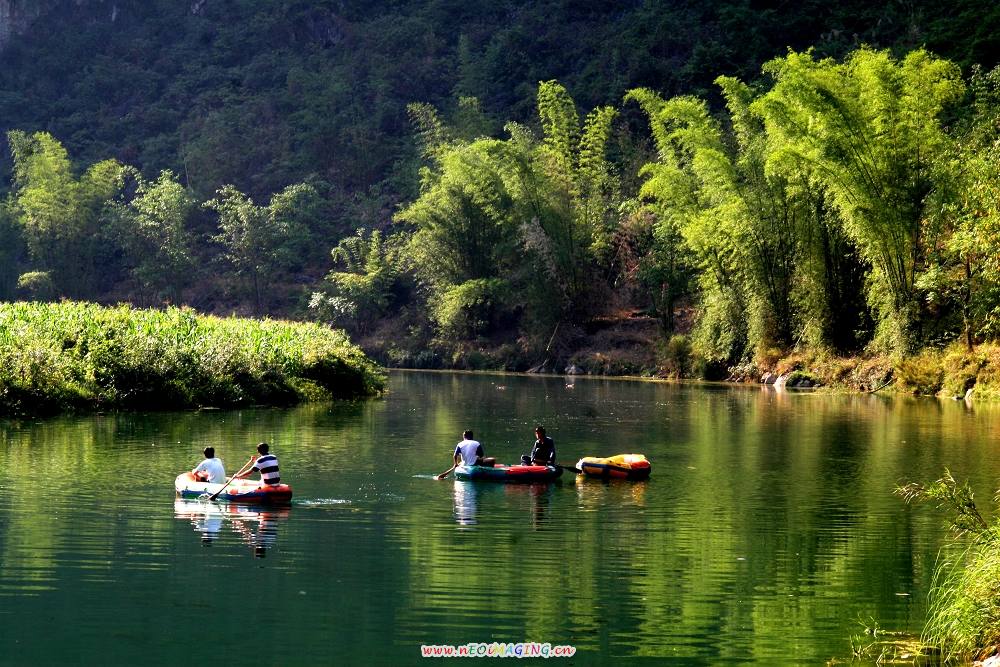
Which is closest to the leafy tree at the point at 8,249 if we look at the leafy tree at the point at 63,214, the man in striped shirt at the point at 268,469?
the leafy tree at the point at 63,214

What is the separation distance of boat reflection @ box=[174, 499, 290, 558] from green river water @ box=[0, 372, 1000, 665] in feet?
0.22

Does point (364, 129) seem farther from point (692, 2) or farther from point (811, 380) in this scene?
point (811, 380)

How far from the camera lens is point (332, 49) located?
322 feet

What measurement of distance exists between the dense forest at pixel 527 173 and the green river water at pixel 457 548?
38.1ft

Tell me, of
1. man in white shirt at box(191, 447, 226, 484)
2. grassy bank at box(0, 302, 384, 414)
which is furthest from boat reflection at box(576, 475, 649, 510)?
grassy bank at box(0, 302, 384, 414)

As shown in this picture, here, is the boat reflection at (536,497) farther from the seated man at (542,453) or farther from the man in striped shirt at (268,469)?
the man in striped shirt at (268,469)

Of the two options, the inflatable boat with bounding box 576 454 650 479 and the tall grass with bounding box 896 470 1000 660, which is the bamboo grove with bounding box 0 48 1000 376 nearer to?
the inflatable boat with bounding box 576 454 650 479

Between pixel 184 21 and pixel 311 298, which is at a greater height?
pixel 184 21

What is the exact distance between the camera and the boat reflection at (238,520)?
1626 centimetres

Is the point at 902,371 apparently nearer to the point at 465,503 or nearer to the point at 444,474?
the point at 444,474

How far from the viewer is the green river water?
11.5m

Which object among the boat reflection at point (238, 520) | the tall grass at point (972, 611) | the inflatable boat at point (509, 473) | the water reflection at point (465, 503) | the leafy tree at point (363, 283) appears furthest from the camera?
the leafy tree at point (363, 283)

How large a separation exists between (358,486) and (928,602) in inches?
414

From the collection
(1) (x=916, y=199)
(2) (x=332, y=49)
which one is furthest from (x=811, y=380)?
(2) (x=332, y=49)
